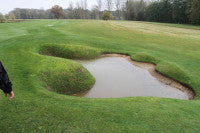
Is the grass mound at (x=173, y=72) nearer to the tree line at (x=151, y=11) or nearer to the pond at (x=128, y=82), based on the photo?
the pond at (x=128, y=82)

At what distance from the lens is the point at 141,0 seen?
273 ft

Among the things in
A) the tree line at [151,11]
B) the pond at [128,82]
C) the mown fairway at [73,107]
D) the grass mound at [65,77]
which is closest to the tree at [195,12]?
the tree line at [151,11]

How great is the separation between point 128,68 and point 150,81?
103 inches

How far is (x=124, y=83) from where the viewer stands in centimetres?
1054

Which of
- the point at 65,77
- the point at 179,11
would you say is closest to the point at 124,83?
the point at 65,77

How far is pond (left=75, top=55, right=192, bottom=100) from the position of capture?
941cm

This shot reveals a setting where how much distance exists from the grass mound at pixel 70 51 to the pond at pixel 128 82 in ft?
4.15

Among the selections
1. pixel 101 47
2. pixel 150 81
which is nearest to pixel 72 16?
pixel 101 47

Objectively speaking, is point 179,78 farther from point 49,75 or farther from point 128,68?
point 49,75

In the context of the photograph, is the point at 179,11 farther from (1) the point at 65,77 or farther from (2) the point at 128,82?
(1) the point at 65,77

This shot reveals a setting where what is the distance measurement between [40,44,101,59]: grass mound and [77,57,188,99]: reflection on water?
1.38 meters

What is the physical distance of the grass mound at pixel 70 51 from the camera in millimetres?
15117

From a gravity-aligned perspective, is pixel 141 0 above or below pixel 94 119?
above

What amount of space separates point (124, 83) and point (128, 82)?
0.37 metres
